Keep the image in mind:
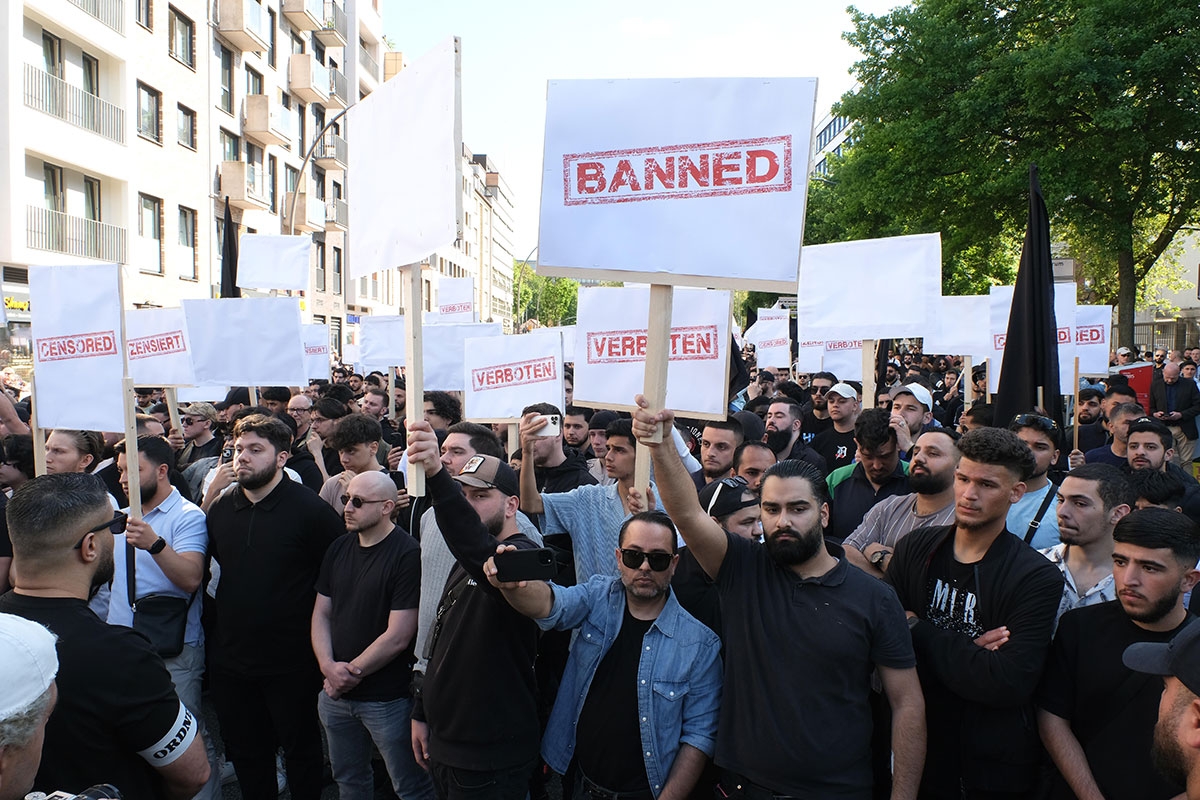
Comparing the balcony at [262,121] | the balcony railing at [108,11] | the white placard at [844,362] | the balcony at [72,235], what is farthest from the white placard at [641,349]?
the balcony at [262,121]

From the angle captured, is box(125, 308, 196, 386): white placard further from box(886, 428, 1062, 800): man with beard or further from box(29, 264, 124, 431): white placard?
box(886, 428, 1062, 800): man with beard

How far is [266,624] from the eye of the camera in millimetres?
4750

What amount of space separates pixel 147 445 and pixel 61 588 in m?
2.34

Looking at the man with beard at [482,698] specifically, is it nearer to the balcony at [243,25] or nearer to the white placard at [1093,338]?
the white placard at [1093,338]

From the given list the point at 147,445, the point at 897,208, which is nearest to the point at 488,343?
the point at 147,445

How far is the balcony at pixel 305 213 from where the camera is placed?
37188 millimetres

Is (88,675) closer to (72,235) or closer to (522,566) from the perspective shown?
(522,566)

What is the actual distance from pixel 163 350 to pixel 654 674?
6220mm

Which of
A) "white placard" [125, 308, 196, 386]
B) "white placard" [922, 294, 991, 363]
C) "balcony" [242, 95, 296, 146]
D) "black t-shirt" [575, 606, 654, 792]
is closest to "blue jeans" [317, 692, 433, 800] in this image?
"black t-shirt" [575, 606, 654, 792]

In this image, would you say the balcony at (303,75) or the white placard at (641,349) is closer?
the white placard at (641,349)

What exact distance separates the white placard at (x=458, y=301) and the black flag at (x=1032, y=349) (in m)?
8.66

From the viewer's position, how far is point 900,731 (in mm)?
3221

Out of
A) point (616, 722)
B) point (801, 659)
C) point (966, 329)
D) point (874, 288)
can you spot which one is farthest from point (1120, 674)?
point (966, 329)

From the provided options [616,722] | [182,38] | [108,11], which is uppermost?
[182,38]
